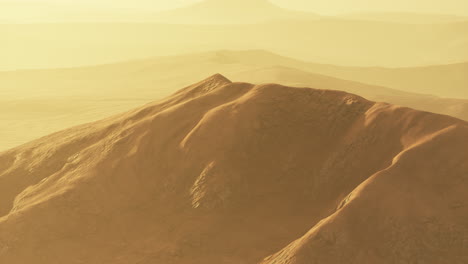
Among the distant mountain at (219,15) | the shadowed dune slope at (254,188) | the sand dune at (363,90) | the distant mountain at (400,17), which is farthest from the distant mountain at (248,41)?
the shadowed dune slope at (254,188)

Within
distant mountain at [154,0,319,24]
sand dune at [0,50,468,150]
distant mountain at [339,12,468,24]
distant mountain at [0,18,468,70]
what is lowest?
distant mountain at [339,12,468,24]

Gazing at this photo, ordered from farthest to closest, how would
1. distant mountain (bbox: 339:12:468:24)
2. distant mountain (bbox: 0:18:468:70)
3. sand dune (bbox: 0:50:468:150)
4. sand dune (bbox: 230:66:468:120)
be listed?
distant mountain (bbox: 339:12:468:24)
distant mountain (bbox: 0:18:468:70)
sand dune (bbox: 230:66:468:120)
sand dune (bbox: 0:50:468:150)

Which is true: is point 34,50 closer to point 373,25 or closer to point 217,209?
point 373,25

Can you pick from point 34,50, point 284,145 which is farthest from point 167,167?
point 34,50

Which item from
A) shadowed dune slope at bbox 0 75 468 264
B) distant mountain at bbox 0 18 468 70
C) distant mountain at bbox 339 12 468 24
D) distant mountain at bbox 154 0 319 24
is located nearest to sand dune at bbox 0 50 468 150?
shadowed dune slope at bbox 0 75 468 264

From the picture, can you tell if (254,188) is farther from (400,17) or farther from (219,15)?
(219,15)

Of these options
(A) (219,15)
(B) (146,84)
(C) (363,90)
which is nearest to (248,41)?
(A) (219,15)

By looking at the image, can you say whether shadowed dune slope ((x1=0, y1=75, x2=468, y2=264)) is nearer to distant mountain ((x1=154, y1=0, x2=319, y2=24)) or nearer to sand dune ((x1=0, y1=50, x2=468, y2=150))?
sand dune ((x1=0, y1=50, x2=468, y2=150))
